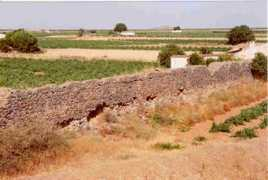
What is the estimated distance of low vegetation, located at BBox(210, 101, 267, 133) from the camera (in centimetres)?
1925

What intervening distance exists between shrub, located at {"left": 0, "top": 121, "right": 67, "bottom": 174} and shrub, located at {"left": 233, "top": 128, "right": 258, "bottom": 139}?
6.46 metres

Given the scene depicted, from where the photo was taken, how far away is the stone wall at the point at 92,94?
14.5 metres

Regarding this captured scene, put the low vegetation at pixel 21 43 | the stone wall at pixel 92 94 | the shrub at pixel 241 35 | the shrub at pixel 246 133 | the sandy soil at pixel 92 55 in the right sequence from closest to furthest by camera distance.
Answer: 1. the stone wall at pixel 92 94
2. the shrub at pixel 246 133
3. the sandy soil at pixel 92 55
4. the low vegetation at pixel 21 43
5. the shrub at pixel 241 35

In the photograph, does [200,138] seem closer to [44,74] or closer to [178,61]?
[44,74]

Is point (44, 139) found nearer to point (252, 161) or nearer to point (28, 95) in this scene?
point (28, 95)

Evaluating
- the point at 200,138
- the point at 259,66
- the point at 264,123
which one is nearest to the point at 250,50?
the point at 259,66

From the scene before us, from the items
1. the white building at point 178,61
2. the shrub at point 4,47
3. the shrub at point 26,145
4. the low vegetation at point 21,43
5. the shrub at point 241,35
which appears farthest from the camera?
the shrub at point 241,35

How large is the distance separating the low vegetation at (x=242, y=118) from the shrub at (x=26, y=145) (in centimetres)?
700

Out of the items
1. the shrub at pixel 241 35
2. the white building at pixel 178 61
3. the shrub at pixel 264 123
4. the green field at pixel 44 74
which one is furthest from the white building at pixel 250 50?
the shrub at pixel 241 35

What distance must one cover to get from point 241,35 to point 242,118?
52017 mm

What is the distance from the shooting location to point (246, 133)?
59.1 feet

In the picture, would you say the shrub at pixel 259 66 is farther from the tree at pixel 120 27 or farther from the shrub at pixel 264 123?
the tree at pixel 120 27

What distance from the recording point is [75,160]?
13.5 metres

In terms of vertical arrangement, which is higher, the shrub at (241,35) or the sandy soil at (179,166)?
the sandy soil at (179,166)
